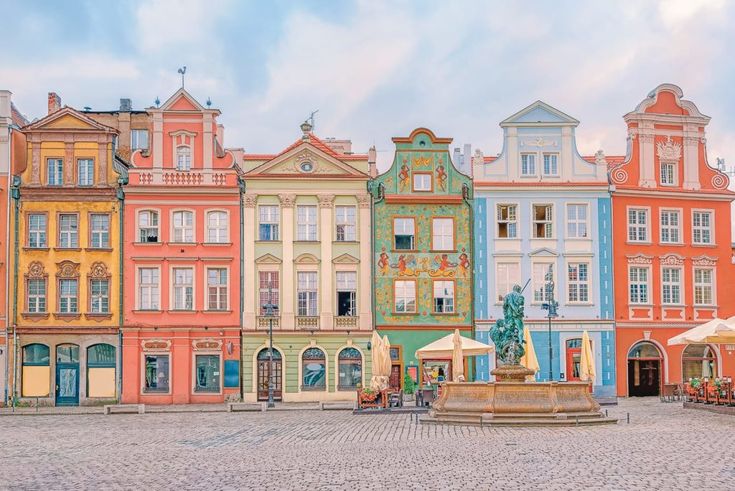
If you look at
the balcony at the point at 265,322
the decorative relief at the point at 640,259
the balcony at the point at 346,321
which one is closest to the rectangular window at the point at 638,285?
the decorative relief at the point at 640,259

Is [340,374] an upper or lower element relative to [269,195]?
lower

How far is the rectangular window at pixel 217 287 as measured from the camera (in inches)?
2012

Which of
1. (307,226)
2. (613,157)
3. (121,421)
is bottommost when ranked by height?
(121,421)

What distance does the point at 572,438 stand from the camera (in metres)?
26.4

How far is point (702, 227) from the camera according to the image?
52812mm

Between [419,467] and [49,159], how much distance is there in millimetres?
34520

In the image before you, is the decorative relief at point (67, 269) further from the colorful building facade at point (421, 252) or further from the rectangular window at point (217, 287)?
the colorful building facade at point (421, 252)

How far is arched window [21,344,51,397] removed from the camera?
50062mm

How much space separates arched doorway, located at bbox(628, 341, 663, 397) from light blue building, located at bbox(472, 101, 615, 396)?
1.18m

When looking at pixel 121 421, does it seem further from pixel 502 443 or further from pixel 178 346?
pixel 502 443

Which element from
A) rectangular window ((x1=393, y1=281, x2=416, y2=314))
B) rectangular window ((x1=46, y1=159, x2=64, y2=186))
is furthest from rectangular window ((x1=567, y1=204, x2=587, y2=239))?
rectangular window ((x1=46, y1=159, x2=64, y2=186))

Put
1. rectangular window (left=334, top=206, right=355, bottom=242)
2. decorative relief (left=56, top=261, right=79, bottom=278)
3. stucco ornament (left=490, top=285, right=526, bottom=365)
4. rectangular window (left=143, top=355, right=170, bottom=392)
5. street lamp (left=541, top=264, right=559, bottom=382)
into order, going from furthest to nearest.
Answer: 1. rectangular window (left=334, top=206, right=355, bottom=242)
2. decorative relief (left=56, top=261, right=79, bottom=278)
3. rectangular window (left=143, top=355, right=170, bottom=392)
4. street lamp (left=541, top=264, right=559, bottom=382)
5. stucco ornament (left=490, top=285, right=526, bottom=365)

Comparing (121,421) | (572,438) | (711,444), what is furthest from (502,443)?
(121,421)

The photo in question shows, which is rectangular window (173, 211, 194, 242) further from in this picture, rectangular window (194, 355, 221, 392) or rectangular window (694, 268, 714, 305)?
rectangular window (694, 268, 714, 305)
